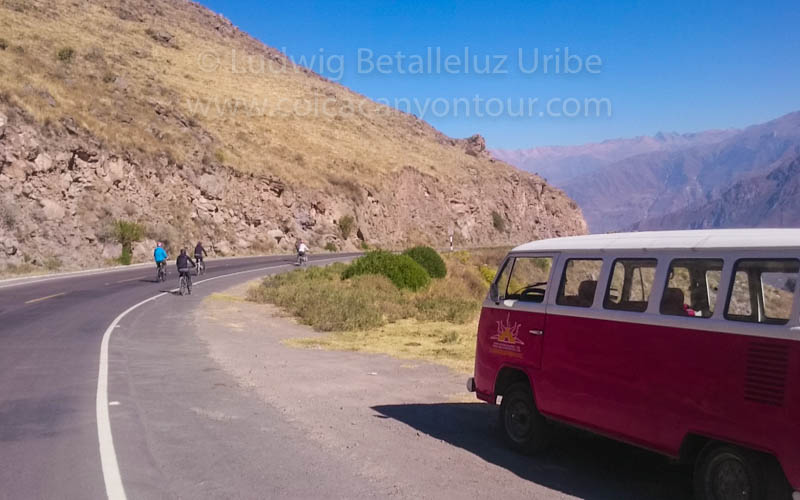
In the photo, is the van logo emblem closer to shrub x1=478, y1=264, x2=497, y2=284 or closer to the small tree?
shrub x1=478, y1=264, x2=497, y2=284

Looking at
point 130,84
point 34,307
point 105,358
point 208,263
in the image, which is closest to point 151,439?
point 105,358

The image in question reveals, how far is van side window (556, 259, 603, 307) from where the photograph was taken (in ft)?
21.0

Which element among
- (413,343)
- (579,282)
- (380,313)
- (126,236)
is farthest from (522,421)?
(126,236)

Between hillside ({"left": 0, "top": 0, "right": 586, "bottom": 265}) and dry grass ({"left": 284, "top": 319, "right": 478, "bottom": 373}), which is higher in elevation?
hillside ({"left": 0, "top": 0, "right": 586, "bottom": 265})

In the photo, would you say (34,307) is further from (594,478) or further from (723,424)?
(723,424)

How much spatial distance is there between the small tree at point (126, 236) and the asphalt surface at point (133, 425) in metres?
24.1

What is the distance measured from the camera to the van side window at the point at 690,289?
546 cm

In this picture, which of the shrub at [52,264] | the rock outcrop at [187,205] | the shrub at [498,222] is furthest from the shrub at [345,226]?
the shrub at [52,264]

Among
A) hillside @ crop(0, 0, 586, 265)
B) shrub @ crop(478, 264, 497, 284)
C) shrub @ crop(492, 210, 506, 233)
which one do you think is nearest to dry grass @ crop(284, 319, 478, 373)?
shrub @ crop(478, 264, 497, 284)

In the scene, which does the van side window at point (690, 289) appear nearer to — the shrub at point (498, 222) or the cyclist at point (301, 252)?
the cyclist at point (301, 252)

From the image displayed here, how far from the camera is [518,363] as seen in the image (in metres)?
7.02

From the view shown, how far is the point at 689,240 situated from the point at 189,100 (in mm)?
65270

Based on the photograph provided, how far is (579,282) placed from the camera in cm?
657

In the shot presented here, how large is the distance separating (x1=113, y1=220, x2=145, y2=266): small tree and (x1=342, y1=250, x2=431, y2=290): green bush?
57.1 feet
